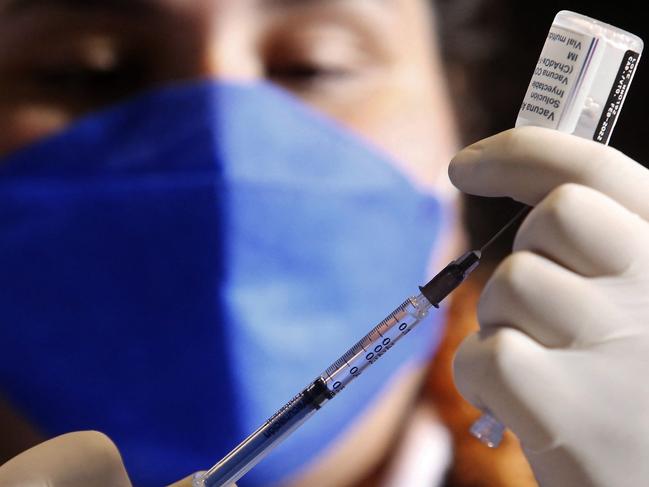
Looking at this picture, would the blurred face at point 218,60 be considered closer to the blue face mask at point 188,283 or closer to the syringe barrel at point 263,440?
the blue face mask at point 188,283

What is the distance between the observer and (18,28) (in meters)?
1.18

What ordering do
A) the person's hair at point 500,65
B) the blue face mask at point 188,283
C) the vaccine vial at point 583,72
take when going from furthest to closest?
1. the person's hair at point 500,65
2. the blue face mask at point 188,283
3. the vaccine vial at point 583,72

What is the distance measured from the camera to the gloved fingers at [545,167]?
2.29ft

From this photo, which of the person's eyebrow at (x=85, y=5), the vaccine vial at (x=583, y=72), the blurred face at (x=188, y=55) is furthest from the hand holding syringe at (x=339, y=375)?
the person's eyebrow at (x=85, y=5)

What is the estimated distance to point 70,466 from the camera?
2.41 ft

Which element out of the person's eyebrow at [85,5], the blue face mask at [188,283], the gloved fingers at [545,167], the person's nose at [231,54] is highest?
the person's eyebrow at [85,5]

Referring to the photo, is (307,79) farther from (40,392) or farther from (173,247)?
(40,392)

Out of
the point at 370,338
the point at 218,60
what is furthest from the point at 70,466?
the point at 218,60

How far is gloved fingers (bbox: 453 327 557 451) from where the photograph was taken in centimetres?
67

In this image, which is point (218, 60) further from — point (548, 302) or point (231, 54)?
point (548, 302)

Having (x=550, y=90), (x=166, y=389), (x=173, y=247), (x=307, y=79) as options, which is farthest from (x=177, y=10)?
(x=550, y=90)

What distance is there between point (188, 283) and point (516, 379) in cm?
58

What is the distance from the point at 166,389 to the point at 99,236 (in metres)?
0.24

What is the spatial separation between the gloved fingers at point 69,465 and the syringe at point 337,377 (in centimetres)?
8
